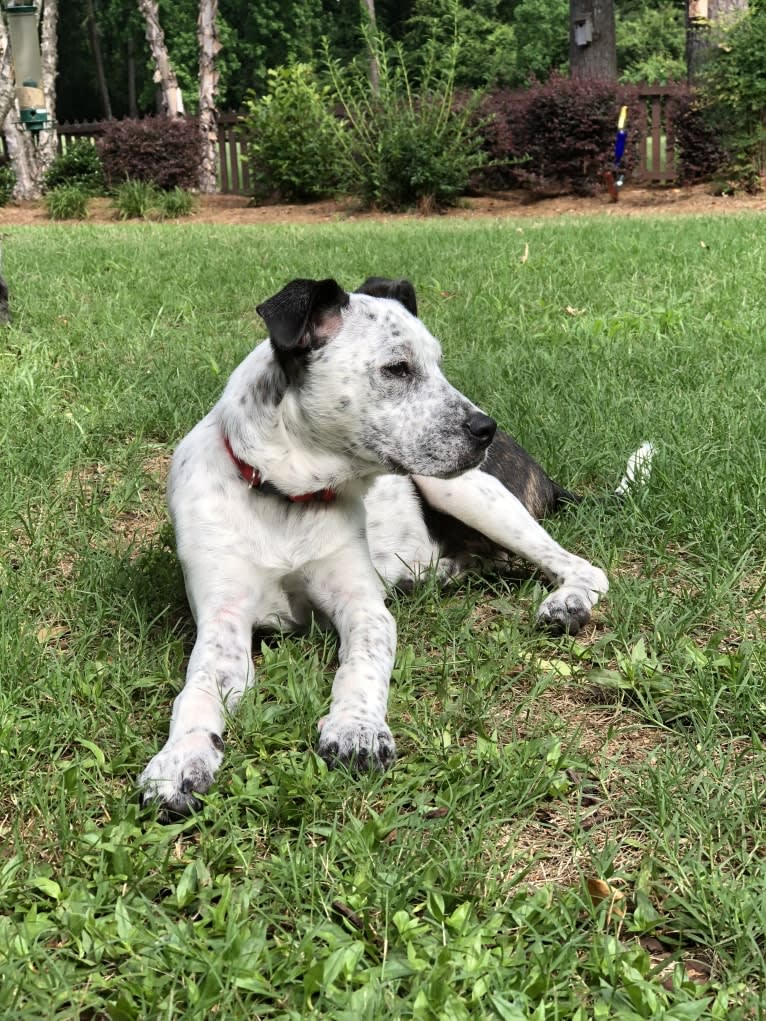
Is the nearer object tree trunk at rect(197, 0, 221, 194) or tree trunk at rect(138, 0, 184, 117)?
tree trunk at rect(197, 0, 221, 194)

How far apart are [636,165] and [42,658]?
61.5 ft

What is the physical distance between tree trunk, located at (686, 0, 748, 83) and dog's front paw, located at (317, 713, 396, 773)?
17793 millimetres

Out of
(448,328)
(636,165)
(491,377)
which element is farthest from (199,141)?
(491,377)

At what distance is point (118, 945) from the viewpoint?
6.81 feet

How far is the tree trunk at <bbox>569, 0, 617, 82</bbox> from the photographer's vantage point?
22.2m

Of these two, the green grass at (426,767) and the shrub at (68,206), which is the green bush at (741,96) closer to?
the shrub at (68,206)

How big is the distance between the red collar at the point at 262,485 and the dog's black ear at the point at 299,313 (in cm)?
38

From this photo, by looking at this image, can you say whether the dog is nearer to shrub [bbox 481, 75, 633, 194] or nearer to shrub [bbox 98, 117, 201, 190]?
shrub [bbox 481, 75, 633, 194]

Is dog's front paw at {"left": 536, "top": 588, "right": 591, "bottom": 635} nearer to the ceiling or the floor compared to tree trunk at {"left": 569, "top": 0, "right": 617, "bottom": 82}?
nearer to the floor

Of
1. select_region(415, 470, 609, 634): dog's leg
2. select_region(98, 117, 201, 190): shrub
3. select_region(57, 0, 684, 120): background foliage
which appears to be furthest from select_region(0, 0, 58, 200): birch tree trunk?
select_region(57, 0, 684, 120): background foliage

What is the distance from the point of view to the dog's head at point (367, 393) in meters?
3.26

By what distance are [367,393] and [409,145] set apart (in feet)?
50.8

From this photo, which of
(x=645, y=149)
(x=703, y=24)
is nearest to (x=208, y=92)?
(x=645, y=149)

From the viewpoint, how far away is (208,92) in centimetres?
2259
